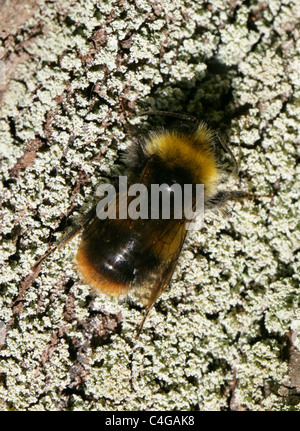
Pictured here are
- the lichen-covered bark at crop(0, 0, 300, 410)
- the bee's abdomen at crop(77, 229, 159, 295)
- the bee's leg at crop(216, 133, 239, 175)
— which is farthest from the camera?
the bee's leg at crop(216, 133, 239, 175)

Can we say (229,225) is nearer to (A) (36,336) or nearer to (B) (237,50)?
(B) (237,50)

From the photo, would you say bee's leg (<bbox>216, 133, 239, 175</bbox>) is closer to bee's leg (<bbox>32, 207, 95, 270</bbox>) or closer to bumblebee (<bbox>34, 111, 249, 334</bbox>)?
bumblebee (<bbox>34, 111, 249, 334</bbox>)

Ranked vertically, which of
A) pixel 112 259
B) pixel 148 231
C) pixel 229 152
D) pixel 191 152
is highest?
pixel 229 152

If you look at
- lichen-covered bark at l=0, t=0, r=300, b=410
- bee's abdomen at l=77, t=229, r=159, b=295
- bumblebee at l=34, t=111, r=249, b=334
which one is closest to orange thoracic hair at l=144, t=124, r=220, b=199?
bumblebee at l=34, t=111, r=249, b=334

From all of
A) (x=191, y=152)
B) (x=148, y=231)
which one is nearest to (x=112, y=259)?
(x=148, y=231)

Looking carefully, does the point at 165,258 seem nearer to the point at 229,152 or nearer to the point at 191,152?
the point at 191,152

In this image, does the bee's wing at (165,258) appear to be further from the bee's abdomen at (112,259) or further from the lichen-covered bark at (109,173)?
the lichen-covered bark at (109,173)
